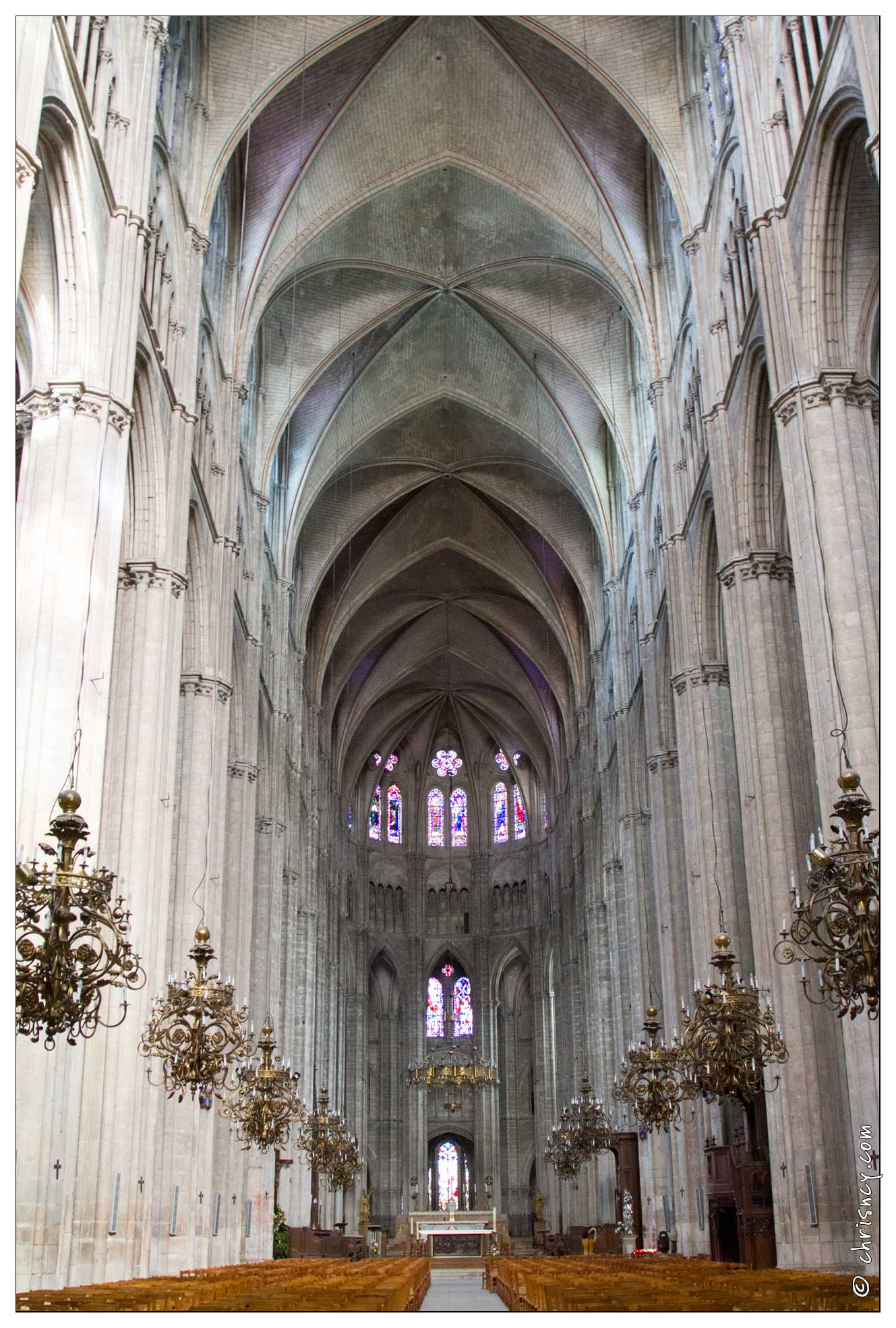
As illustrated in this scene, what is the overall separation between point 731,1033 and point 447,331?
80.1 feet

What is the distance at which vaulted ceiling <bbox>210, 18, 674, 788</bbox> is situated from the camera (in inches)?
1041

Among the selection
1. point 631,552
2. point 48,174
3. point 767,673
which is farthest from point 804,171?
point 631,552

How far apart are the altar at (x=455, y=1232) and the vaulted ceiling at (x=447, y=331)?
17.5 meters

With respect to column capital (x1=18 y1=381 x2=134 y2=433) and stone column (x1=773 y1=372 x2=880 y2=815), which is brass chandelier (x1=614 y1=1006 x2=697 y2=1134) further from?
column capital (x1=18 y1=381 x2=134 y2=433)

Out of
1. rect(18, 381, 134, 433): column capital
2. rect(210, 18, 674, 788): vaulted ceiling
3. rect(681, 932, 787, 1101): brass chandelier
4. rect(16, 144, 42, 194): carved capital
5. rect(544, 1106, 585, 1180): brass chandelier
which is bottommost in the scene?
rect(544, 1106, 585, 1180): brass chandelier

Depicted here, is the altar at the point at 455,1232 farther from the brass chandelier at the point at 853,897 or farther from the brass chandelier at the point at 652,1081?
the brass chandelier at the point at 853,897

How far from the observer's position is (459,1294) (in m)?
25.7

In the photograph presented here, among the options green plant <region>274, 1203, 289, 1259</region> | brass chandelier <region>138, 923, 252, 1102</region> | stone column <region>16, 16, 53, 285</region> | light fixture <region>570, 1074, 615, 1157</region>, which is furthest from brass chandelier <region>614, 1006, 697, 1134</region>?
stone column <region>16, 16, 53, 285</region>

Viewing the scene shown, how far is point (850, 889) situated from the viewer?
9.04 m

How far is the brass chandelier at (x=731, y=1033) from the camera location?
555 inches

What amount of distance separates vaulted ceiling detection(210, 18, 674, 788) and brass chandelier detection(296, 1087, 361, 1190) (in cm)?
1382

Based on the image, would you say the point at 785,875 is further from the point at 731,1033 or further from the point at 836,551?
the point at 836,551

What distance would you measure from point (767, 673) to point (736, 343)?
5433 millimetres
